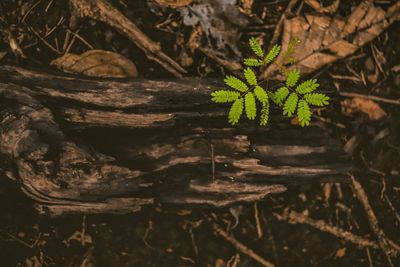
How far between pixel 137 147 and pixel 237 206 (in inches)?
38.0

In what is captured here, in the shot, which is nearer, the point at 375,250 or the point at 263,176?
the point at 263,176

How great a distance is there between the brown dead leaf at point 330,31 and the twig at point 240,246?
1.43m

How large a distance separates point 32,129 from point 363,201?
262 cm

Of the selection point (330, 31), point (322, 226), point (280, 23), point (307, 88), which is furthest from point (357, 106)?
point (322, 226)

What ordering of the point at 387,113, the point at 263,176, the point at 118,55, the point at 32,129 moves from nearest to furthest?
1. the point at 32,129
2. the point at 263,176
3. the point at 118,55
4. the point at 387,113

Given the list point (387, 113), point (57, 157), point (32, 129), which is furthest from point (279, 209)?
point (32, 129)

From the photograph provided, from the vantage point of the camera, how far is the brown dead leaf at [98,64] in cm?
271

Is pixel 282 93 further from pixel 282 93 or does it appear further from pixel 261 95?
pixel 261 95

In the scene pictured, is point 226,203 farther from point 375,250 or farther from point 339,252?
point 375,250

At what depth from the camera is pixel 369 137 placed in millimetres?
3074

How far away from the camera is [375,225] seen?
304 centimetres

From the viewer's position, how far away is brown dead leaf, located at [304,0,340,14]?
2863mm

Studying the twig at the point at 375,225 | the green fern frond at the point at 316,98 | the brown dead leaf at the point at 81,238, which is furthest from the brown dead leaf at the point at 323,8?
the brown dead leaf at the point at 81,238

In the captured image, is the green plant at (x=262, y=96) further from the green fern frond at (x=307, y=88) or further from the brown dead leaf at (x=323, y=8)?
the brown dead leaf at (x=323, y=8)
